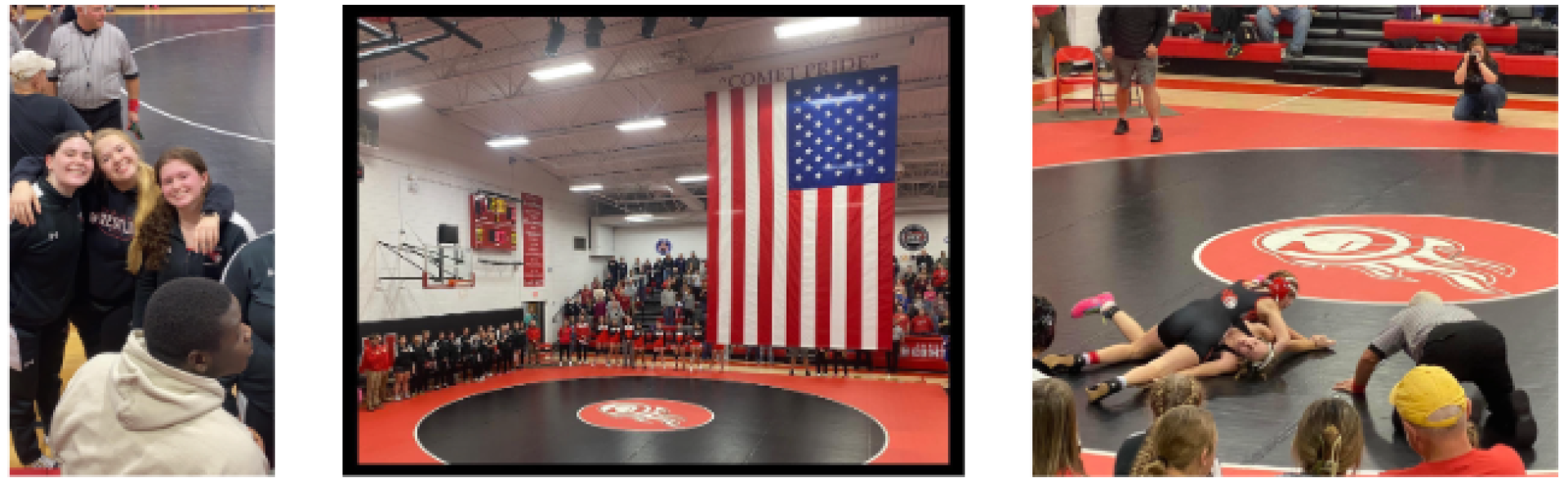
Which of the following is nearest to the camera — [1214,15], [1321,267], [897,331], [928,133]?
[928,133]

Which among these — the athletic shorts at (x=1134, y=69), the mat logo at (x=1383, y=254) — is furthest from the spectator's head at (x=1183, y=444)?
the athletic shorts at (x=1134, y=69)

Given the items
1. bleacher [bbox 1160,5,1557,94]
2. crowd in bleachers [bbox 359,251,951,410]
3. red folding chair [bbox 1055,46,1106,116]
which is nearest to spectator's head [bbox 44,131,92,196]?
crowd in bleachers [bbox 359,251,951,410]

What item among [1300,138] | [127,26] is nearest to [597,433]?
[127,26]

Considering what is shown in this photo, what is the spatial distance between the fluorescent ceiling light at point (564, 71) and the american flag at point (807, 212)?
1325mm

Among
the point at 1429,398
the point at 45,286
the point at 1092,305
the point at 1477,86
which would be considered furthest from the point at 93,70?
the point at 1477,86

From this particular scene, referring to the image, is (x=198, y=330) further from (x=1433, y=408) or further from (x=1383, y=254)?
(x=1383, y=254)

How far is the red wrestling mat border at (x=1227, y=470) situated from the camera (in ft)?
9.97

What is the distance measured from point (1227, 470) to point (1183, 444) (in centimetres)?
69

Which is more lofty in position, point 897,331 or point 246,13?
point 246,13

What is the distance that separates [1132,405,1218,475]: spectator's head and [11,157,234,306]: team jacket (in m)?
3.21

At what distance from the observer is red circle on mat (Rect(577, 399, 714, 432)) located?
3938mm

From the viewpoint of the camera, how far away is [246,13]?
3430 mm

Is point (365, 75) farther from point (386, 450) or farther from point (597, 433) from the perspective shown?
point (597, 433)

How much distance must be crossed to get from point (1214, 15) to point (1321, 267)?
21.0 ft
